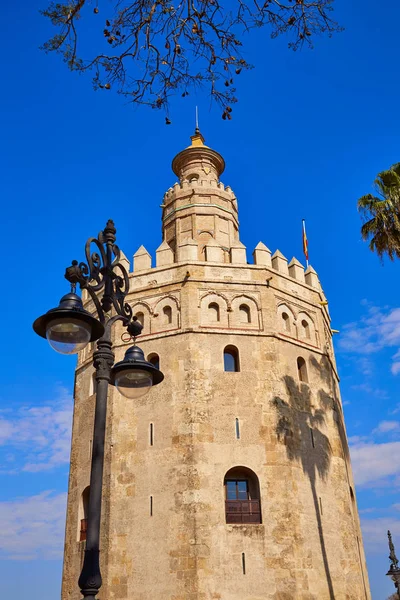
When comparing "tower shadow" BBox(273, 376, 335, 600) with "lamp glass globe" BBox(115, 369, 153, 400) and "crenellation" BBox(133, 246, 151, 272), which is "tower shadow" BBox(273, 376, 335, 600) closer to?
"crenellation" BBox(133, 246, 151, 272)

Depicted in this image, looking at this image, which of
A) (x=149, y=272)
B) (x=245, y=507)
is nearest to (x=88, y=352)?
(x=149, y=272)

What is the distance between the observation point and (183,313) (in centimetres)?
2095

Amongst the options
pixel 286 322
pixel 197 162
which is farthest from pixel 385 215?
pixel 197 162

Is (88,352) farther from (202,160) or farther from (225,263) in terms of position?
(202,160)

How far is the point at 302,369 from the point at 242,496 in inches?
215

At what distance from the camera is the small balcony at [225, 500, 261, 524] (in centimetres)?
1819

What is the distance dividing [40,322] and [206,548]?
12929mm

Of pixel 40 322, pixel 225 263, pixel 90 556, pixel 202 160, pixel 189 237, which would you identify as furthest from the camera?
pixel 202 160

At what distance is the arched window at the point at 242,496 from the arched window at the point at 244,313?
526 centimetres

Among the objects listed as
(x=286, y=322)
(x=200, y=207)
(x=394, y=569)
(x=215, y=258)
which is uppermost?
(x=200, y=207)

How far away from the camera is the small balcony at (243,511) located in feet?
59.7

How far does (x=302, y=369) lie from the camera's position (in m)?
22.0

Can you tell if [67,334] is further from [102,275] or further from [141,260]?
[141,260]

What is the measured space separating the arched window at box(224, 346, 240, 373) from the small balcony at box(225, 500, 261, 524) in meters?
4.36
